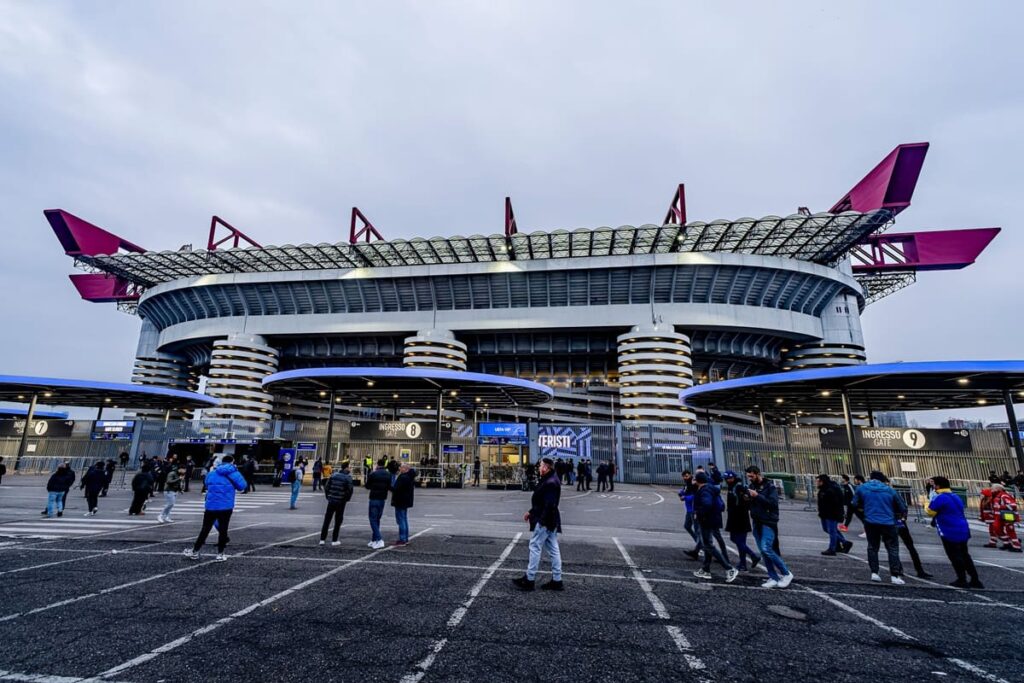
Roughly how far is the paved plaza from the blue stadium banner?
2033 centimetres

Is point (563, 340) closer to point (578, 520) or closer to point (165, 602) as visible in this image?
point (578, 520)

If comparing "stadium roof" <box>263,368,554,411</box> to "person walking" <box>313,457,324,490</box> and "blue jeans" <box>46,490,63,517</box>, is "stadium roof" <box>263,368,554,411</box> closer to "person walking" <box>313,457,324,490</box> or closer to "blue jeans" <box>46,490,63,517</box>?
"person walking" <box>313,457,324,490</box>

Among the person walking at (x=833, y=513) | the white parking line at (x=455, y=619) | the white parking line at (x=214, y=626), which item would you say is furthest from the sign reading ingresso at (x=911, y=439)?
the white parking line at (x=214, y=626)

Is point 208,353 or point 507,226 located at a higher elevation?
point 507,226

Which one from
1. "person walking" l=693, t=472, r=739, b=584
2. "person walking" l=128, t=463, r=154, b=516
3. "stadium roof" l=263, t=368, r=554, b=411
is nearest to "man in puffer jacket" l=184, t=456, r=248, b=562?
"person walking" l=128, t=463, r=154, b=516

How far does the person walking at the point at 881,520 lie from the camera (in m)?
7.69

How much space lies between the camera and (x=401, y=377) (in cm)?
2720

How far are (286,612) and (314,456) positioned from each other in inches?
1036

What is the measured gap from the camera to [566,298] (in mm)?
46562

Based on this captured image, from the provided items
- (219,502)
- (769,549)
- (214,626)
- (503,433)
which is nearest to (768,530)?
(769,549)

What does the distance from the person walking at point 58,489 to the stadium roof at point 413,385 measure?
14.0 m

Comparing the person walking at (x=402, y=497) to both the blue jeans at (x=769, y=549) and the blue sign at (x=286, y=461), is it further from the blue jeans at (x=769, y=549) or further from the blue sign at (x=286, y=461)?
the blue sign at (x=286, y=461)

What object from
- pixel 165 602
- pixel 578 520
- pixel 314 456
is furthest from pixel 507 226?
pixel 165 602

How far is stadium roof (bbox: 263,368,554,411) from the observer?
26.7 metres
